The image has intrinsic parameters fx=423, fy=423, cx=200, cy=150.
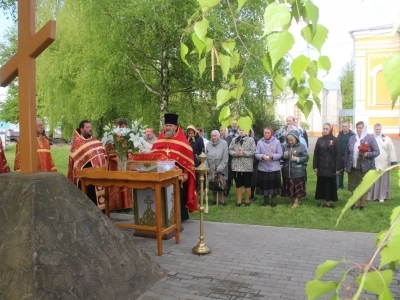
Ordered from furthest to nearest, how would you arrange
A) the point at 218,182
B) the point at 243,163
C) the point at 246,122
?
the point at 218,182 → the point at 243,163 → the point at 246,122

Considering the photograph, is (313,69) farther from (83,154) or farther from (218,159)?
(218,159)

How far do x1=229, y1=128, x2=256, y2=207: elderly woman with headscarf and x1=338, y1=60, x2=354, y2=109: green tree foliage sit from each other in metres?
59.1

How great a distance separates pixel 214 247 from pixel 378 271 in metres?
5.21

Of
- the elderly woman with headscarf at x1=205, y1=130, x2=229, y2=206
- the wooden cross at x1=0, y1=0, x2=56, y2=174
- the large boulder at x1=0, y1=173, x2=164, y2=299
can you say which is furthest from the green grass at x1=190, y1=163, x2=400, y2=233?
the wooden cross at x1=0, y1=0, x2=56, y2=174

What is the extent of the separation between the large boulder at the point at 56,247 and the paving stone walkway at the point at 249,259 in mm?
500

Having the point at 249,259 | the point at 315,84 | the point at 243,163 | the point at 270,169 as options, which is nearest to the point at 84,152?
the point at 243,163

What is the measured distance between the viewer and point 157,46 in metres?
15.0

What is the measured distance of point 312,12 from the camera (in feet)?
3.58

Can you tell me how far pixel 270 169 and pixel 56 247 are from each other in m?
6.06

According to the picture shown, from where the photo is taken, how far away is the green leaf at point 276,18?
101cm

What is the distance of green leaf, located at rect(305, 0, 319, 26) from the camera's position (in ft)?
3.58

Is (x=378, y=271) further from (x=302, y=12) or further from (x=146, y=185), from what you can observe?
(x=146, y=185)

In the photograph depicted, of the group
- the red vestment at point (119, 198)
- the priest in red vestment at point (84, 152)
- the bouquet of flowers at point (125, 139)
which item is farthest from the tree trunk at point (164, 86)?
the bouquet of flowers at point (125, 139)

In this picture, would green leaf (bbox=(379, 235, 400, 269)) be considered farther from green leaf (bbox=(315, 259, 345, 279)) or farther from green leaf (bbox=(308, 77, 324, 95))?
green leaf (bbox=(308, 77, 324, 95))
